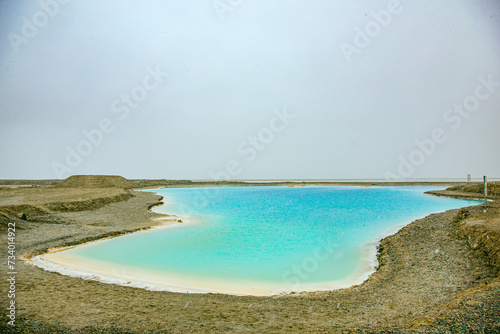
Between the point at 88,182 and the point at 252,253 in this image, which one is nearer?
the point at 252,253

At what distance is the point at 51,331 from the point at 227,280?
4897 mm

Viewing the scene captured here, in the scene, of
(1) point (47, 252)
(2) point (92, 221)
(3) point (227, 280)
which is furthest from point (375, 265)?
(2) point (92, 221)

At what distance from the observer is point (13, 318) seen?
4855mm

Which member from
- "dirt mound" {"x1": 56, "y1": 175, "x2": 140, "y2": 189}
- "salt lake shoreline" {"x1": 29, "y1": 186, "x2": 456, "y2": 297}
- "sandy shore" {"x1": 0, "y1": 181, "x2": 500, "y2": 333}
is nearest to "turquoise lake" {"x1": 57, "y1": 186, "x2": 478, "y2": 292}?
"salt lake shoreline" {"x1": 29, "y1": 186, "x2": 456, "y2": 297}

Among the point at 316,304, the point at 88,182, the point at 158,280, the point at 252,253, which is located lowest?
the point at 158,280

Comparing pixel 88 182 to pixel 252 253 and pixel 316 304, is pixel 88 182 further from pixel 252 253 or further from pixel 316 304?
pixel 316 304

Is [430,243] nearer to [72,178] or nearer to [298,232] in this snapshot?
[298,232]

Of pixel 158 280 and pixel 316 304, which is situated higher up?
pixel 316 304

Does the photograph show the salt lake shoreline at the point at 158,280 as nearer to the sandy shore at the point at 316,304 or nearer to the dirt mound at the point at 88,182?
the sandy shore at the point at 316,304

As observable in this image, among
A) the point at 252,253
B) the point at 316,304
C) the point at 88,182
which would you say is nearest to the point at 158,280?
the point at 252,253

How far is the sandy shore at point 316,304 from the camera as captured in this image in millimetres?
4715

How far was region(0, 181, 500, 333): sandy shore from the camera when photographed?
4715 millimetres

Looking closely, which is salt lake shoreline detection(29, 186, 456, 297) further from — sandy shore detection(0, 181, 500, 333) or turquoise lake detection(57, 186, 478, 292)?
sandy shore detection(0, 181, 500, 333)

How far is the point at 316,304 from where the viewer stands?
20.5 ft
